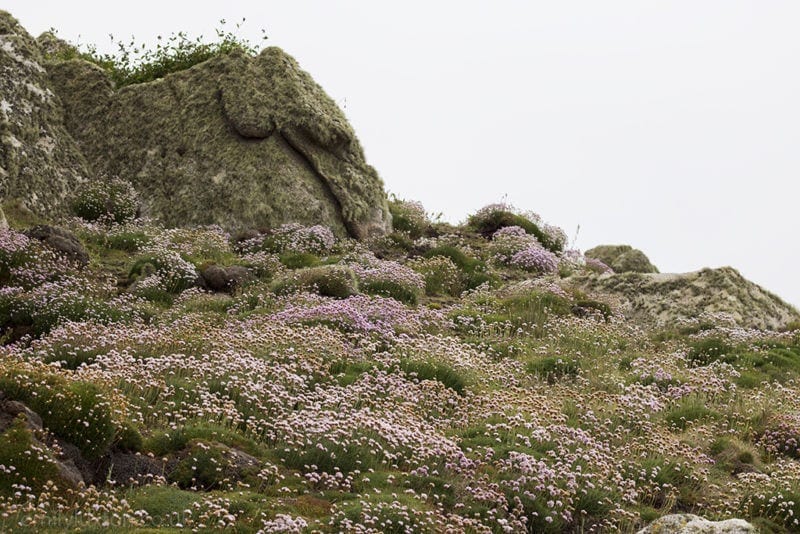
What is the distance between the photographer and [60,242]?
18.6 m

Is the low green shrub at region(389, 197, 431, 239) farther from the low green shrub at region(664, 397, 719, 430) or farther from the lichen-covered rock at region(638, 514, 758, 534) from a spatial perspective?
the lichen-covered rock at region(638, 514, 758, 534)

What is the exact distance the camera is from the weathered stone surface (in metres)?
18.5

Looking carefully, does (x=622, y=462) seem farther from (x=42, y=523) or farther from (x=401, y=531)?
(x=42, y=523)

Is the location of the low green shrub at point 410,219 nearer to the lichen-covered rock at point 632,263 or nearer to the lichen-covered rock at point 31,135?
the lichen-covered rock at point 632,263

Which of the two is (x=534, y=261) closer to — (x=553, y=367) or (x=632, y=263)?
(x=632, y=263)

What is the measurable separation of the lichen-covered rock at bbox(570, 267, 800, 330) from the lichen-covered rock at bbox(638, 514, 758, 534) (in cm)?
1134

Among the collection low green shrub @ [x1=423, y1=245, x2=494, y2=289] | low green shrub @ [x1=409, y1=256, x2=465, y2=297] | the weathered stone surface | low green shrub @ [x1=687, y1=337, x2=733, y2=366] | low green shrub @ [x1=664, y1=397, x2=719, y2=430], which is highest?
low green shrub @ [x1=423, y1=245, x2=494, y2=289]

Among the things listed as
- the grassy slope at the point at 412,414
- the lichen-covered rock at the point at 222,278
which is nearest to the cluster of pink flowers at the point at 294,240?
the lichen-covered rock at the point at 222,278

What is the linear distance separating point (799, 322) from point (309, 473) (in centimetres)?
1425

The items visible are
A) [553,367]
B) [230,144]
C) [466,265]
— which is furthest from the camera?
[230,144]

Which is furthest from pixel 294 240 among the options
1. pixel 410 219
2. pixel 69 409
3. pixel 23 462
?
pixel 23 462

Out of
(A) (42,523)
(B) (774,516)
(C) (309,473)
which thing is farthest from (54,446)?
(B) (774,516)

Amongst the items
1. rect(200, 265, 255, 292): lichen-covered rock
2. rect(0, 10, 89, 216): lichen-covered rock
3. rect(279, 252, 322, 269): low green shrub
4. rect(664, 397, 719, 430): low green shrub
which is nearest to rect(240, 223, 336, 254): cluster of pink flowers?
rect(279, 252, 322, 269): low green shrub

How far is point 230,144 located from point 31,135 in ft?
15.3
